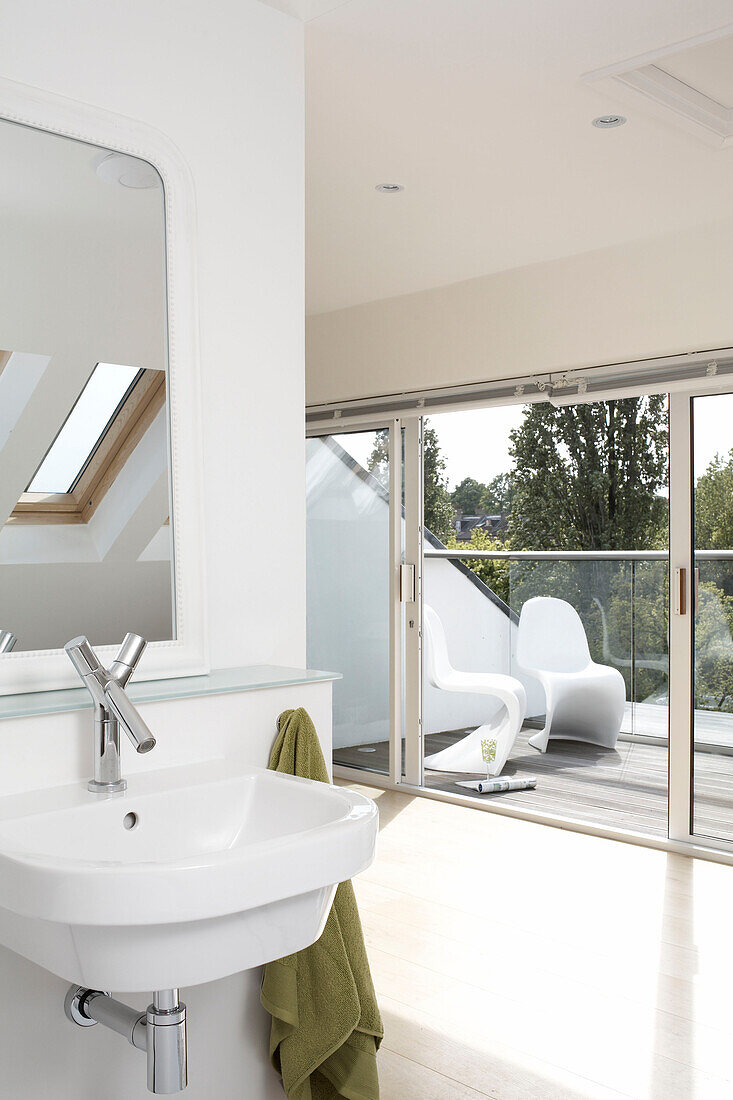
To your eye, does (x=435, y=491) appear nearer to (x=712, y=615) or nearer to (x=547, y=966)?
(x=712, y=615)

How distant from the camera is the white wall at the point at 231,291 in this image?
5.81 ft

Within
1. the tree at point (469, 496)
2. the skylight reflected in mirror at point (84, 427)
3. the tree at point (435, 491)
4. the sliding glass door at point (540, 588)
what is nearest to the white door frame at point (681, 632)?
the sliding glass door at point (540, 588)

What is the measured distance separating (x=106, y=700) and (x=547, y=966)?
1.84 m

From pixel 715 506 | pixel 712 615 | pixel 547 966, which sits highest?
pixel 715 506

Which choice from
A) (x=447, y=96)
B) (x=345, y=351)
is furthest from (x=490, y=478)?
(x=447, y=96)

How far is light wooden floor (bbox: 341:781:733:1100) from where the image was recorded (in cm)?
221

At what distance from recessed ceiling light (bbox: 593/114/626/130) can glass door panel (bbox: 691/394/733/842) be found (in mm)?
1345

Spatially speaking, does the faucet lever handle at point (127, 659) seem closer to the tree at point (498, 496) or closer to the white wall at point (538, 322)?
the white wall at point (538, 322)

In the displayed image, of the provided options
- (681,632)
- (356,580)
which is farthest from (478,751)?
(681,632)

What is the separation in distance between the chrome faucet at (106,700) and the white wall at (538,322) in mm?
Result: 2755

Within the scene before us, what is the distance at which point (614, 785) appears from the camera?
406 cm

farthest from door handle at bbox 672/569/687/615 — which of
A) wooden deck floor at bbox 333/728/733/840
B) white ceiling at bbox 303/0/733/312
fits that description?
white ceiling at bbox 303/0/733/312

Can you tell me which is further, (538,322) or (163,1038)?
(538,322)

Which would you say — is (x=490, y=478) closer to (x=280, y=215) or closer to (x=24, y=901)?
(x=280, y=215)
